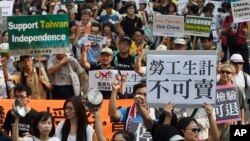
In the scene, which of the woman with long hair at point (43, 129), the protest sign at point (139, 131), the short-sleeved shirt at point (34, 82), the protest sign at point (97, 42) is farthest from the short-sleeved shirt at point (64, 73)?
the woman with long hair at point (43, 129)

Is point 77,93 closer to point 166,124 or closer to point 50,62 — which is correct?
point 50,62

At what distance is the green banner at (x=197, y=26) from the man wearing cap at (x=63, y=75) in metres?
3.93

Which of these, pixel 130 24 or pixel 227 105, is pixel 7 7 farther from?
pixel 227 105

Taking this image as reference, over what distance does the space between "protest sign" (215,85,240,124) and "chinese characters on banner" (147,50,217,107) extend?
1.49 metres

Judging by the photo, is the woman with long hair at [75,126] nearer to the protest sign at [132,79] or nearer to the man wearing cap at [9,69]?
the man wearing cap at [9,69]

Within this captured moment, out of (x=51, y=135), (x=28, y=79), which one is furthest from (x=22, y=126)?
(x=28, y=79)

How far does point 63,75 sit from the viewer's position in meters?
13.2

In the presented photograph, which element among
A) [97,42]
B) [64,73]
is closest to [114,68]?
[64,73]

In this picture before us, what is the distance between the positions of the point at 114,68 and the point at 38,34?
1234 millimetres

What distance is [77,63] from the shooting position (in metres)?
13.2

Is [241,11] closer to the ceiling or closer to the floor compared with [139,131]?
closer to the ceiling

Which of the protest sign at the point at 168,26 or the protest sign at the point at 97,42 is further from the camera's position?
the protest sign at the point at 168,26

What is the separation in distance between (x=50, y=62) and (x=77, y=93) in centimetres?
59

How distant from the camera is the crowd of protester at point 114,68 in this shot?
9016 mm
